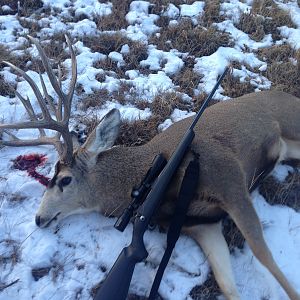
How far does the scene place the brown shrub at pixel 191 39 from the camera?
629cm

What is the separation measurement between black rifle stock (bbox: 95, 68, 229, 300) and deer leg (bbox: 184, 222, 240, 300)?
0.56m

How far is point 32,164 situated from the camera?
4.77 meters

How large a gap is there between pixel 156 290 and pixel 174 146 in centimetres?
125

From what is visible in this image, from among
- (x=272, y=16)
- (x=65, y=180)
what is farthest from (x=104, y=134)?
(x=272, y=16)

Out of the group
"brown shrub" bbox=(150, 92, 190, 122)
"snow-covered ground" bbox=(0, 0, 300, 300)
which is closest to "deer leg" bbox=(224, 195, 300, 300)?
"snow-covered ground" bbox=(0, 0, 300, 300)

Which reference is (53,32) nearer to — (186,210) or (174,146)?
(174,146)

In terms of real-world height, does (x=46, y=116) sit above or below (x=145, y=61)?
above

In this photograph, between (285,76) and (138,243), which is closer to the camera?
(138,243)

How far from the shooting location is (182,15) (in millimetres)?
6789

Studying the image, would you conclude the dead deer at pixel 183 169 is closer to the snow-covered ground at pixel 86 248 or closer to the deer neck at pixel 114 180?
the deer neck at pixel 114 180

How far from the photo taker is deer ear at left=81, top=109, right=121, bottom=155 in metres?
4.31

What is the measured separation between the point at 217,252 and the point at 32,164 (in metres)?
1.94

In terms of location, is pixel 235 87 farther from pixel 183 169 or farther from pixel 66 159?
pixel 66 159

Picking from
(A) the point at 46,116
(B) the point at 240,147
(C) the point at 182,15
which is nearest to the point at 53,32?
(C) the point at 182,15
